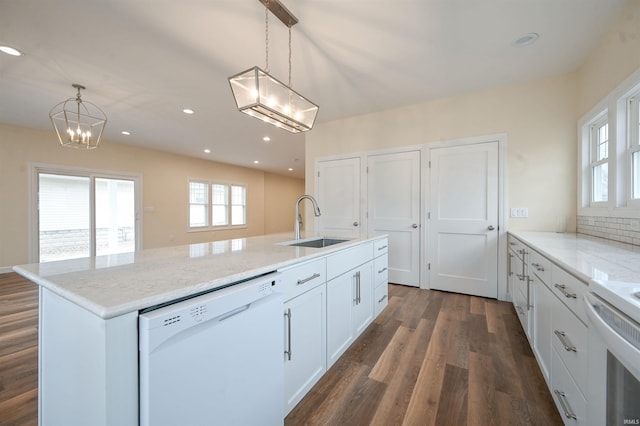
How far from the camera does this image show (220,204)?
7871mm

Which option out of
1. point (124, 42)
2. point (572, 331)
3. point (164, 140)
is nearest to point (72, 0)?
point (124, 42)

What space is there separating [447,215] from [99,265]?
3500mm

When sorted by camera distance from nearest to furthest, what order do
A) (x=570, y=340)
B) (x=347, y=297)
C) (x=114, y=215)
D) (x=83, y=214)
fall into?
(x=570, y=340), (x=347, y=297), (x=83, y=214), (x=114, y=215)

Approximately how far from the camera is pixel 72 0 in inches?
70.0

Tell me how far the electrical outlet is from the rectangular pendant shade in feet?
8.84

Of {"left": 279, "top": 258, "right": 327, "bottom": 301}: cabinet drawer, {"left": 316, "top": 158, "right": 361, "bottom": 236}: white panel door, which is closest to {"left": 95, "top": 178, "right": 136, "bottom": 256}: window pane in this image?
{"left": 316, "top": 158, "right": 361, "bottom": 236}: white panel door

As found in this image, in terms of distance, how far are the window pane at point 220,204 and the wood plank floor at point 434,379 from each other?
6.42 meters

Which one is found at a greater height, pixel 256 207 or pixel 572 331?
pixel 256 207

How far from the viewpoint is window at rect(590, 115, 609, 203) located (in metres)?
2.37

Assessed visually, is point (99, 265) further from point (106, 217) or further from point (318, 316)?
point (106, 217)

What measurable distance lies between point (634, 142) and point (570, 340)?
Answer: 5.78 ft

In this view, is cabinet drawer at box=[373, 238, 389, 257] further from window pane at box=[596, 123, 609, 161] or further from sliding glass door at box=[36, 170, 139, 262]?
sliding glass door at box=[36, 170, 139, 262]

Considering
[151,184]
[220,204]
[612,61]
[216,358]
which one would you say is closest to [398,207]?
[612,61]

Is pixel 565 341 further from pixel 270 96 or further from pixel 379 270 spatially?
pixel 270 96
